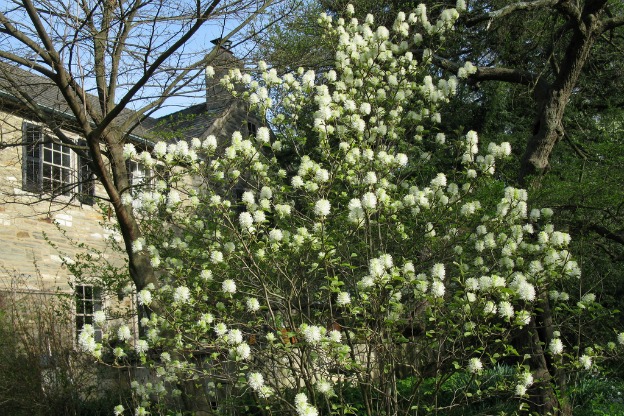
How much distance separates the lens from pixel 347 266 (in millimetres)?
3924

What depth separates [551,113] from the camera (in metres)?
6.21

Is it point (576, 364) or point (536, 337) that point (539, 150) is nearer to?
point (536, 337)

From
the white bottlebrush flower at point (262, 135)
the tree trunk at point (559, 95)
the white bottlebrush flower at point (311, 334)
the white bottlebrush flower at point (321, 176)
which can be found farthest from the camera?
the tree trunk at point (559, 95)

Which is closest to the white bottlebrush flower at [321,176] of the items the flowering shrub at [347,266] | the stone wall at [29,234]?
the flowering shrub at [347,266]

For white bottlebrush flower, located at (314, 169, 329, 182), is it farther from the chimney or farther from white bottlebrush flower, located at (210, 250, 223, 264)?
the chimney

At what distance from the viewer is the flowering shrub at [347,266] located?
3.55 meters

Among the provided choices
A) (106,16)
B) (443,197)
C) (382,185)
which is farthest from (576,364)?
(106,16)

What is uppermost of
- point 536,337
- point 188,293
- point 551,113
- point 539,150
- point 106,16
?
point 106,16

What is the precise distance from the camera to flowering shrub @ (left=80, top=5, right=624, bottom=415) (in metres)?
3.55

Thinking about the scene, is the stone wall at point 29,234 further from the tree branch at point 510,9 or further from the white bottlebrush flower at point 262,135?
the tree branch at point 510,9

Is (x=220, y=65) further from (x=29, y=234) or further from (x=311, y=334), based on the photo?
(x=29, y=234)

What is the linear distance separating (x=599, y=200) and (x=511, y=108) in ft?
26.2

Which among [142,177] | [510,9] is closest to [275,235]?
[142,177]

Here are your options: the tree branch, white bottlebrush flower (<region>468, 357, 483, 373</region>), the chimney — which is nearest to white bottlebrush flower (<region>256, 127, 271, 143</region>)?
the chimney
